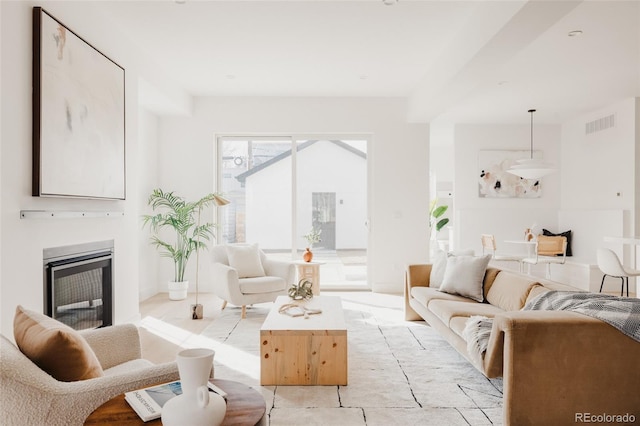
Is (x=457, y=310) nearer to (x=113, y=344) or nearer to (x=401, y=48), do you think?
(x=113, y=344)

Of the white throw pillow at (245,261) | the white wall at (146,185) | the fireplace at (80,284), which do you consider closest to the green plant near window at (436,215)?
the white throw pillow at (245,261)

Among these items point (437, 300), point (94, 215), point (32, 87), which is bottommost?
point (437, 300)

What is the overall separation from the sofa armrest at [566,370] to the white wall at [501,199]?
18.9 ft

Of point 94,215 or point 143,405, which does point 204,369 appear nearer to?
point 143,405

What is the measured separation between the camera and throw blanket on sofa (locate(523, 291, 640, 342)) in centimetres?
215

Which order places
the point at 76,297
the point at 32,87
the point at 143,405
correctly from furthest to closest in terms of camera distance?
the point at 76,297, the point at 32,87, the point at 143,405

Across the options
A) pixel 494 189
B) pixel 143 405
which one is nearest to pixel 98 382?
pixel 143 405

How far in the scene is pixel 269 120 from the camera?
6.50 meters

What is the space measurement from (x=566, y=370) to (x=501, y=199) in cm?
614

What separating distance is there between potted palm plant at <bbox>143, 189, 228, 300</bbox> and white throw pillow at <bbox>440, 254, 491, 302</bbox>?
309cm

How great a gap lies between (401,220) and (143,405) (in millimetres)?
5479

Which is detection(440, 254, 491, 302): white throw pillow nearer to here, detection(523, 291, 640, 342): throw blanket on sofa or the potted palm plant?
detection(523, 291, 640, 342): throw blanket on sofa

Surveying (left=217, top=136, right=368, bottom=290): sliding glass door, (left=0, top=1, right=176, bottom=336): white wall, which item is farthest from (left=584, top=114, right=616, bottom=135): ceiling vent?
(left=0, top=1, right=176, bottom=336): white wall

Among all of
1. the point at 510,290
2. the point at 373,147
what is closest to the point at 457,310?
the point at 510,290
